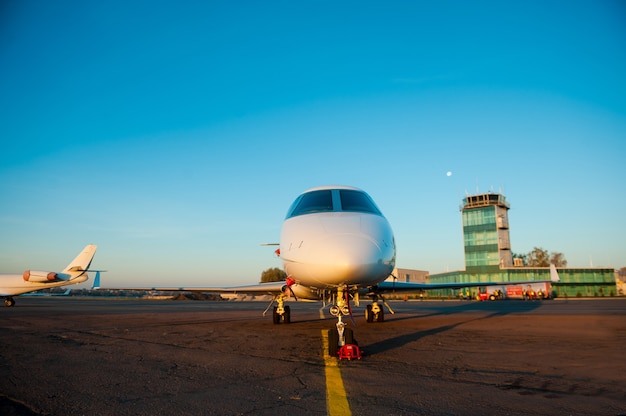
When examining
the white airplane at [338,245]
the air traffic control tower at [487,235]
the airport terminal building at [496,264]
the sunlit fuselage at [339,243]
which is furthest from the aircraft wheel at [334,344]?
the air traffic control tower at [487,235]

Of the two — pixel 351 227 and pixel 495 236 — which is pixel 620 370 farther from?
pixel 495 236

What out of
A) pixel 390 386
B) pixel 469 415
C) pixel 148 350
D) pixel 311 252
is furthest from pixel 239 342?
pixel 469 415

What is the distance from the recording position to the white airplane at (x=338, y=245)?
229 inches

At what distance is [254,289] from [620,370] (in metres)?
10.4

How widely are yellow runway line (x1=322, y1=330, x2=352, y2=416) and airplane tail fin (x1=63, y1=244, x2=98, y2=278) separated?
3376cm

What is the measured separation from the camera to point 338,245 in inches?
231

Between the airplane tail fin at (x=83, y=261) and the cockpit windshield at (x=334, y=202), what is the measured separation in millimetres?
31323

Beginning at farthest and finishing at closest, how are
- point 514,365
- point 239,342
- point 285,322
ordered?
point 285,322 → point 239,342 → point 514,365

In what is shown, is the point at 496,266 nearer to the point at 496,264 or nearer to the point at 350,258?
the point at 496,264

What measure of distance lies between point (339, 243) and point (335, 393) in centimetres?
247

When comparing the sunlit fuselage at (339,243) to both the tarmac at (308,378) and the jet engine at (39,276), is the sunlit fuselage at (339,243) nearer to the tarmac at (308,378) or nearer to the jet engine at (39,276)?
the tarmac at (308,378)

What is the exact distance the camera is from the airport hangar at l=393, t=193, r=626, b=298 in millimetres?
61344

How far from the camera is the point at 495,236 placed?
219ft

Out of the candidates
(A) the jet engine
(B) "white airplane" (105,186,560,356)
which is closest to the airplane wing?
(B) "white airplane" (105,186,560,356)
